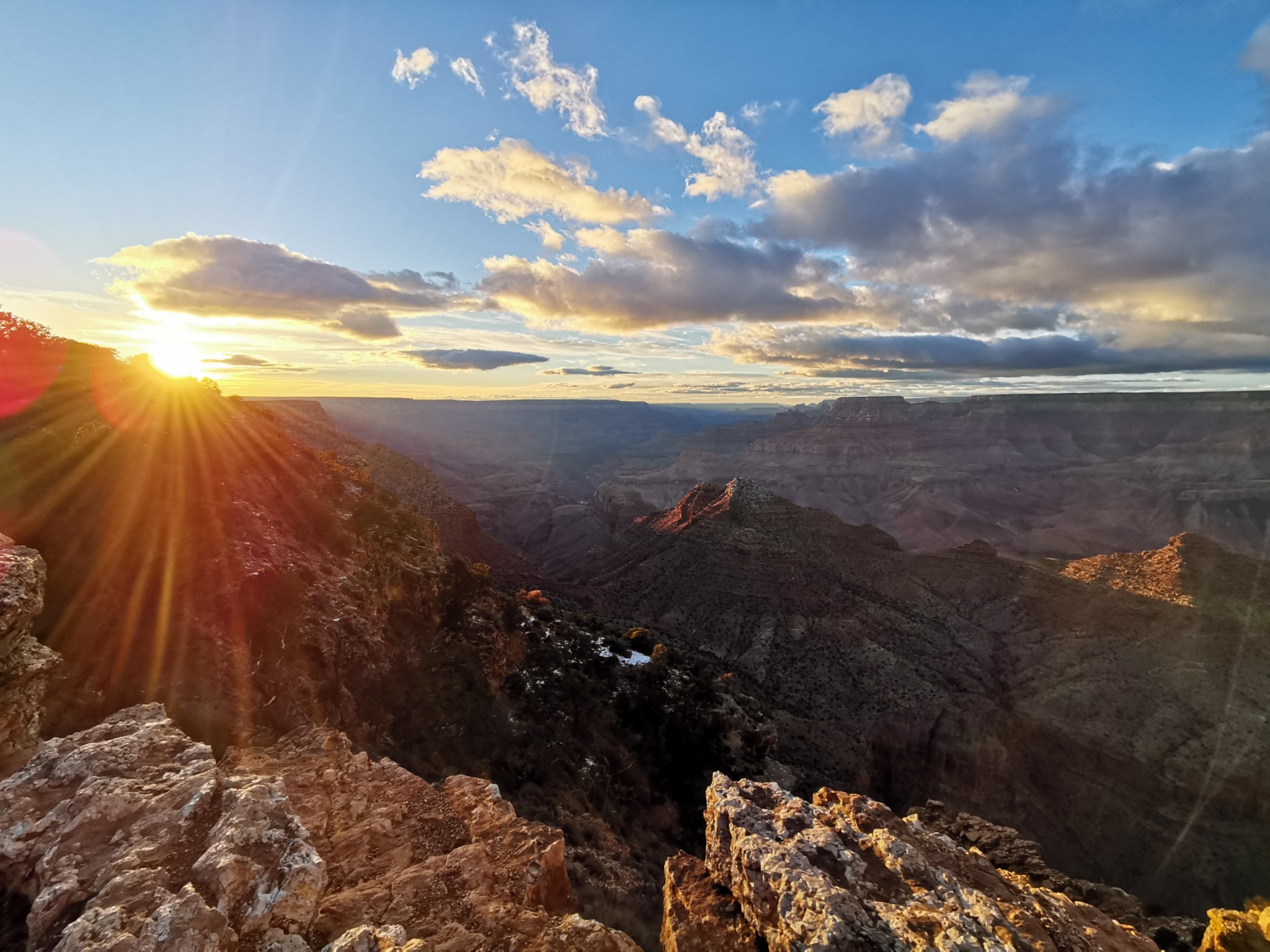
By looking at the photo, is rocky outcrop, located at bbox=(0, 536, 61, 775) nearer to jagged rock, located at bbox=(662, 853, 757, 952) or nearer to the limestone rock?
the limestone rock

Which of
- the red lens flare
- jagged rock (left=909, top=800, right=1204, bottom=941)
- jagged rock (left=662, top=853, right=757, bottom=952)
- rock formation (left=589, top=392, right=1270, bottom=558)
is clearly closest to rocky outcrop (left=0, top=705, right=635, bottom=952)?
jagged rock (left=662, top=853, right=757, bottom=952)

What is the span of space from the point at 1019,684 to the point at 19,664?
188ft

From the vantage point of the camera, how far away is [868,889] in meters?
9.55

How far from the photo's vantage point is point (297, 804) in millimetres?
10828

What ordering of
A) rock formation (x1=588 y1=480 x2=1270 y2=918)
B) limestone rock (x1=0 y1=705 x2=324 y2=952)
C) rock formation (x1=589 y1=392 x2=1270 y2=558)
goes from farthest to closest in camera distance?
rock formation (x1=589 y1=392 x2=1270 y2=558) → rock formation (x1=588 y1=480 x2=1270 y2=918) → limestone rock (x1=0 y1=705 x2=324 y2=952)

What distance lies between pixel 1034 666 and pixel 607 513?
8031 cm

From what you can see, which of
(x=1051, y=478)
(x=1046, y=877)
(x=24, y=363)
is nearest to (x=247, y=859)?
(x=1046, y=877)

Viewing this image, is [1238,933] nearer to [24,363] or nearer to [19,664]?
[19,664]

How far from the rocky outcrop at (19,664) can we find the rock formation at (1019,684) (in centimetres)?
3259

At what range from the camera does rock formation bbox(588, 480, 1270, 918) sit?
3284cm

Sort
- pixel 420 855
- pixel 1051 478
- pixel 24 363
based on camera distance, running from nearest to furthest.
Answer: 1. pixel 420 855
2. pixel 24 363
3. pixel 1051 478

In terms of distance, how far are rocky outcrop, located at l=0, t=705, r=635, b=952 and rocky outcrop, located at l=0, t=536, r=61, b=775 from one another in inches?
20.5

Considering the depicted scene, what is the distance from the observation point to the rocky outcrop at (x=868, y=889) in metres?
8.61

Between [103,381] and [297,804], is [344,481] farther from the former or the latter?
[297,804]
